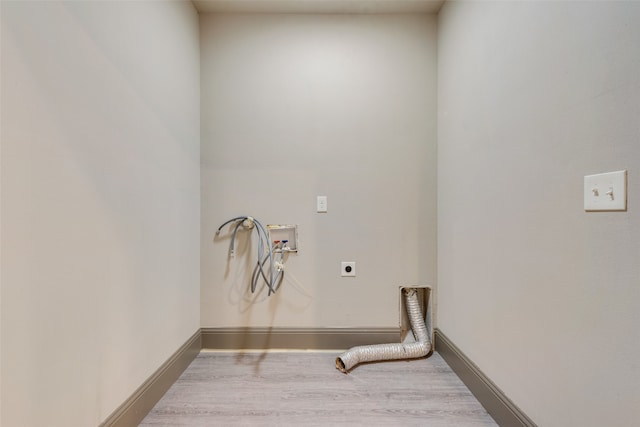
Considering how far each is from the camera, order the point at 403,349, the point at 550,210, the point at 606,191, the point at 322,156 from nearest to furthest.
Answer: the point at 606,191 → the point at 550,210 → the point at 403,349 → the point at 322,156

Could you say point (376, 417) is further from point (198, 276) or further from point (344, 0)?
point (344, 0)

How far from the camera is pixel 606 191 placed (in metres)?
0.84

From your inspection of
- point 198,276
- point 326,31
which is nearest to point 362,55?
point 326,31

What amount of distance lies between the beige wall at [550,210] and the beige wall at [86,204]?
1.75 meters

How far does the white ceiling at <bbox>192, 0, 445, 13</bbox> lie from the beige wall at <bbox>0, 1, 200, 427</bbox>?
363mm

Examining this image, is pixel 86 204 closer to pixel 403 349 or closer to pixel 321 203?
pixel 321 203

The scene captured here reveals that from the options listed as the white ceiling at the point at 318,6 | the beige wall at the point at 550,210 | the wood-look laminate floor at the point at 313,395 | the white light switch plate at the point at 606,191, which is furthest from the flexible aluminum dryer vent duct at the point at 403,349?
the white ceiling at the point at 318,6

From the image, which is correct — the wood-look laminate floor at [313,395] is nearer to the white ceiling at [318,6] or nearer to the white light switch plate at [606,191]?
the white light switch plate at [606,191]

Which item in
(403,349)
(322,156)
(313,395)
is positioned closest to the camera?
(313,395)

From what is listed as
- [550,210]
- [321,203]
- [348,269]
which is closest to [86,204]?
[321,203]

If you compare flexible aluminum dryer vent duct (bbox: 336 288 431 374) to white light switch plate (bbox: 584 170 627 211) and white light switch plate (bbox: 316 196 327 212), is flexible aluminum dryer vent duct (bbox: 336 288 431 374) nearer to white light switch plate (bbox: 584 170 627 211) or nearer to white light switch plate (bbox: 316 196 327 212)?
white light switch plate (bbox: 316 196 327 212)

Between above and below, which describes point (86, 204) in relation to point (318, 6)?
below

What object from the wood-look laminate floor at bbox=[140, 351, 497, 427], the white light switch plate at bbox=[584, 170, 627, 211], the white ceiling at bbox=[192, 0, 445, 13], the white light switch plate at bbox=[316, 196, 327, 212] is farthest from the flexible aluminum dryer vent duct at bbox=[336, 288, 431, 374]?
the white ceiling at bbox=[192, 0, 445, 13]

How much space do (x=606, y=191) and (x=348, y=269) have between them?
4.95 feet
